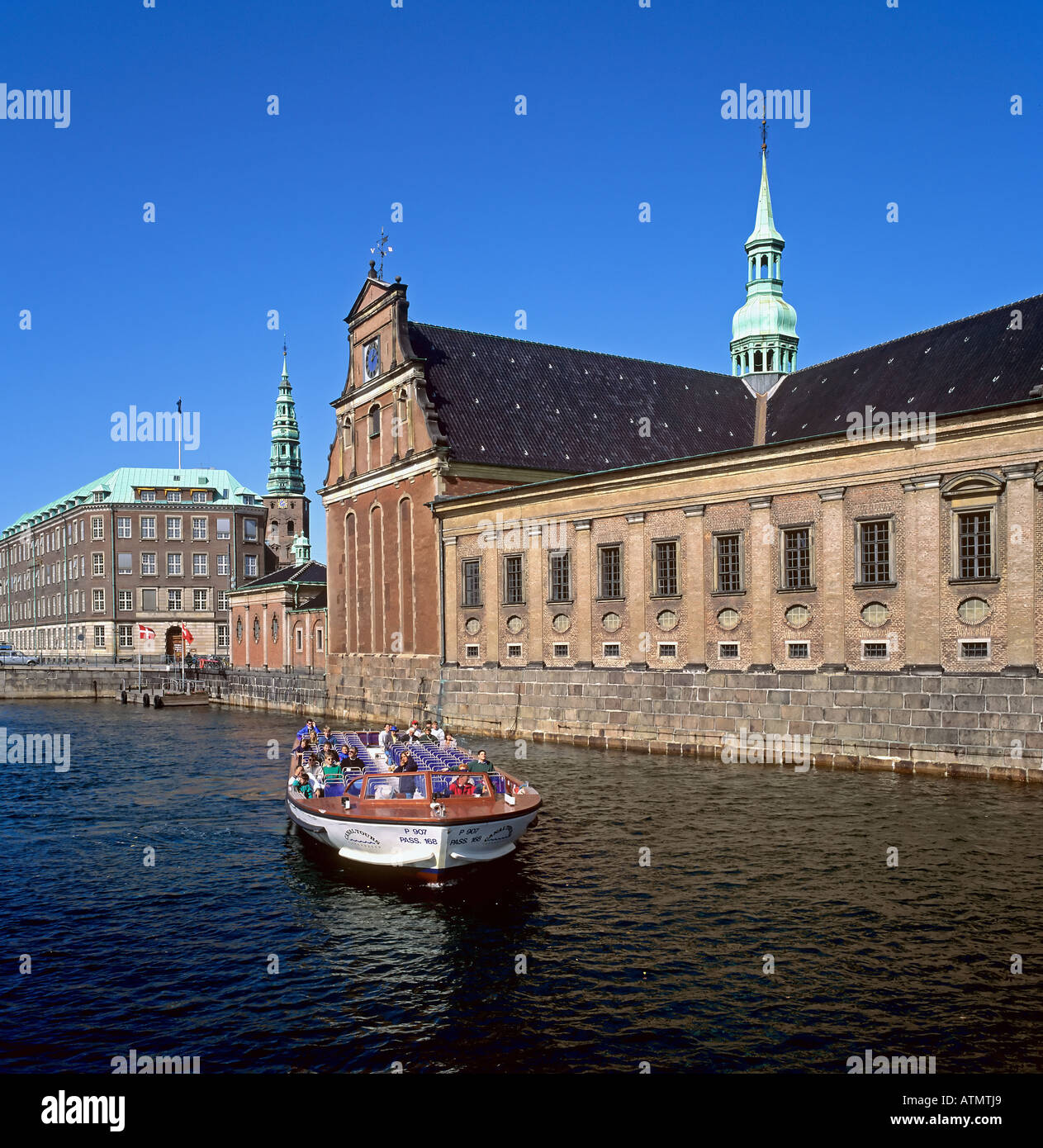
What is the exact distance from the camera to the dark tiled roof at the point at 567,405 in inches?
2532

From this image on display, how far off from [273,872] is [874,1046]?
1605 centimetres

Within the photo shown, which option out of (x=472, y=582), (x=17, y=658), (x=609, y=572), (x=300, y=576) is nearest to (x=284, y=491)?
(x=17, y=658)

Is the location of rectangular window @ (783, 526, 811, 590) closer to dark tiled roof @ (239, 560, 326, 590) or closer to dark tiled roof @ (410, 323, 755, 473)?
dark tiled roof @ (410, 323, 755, 473)

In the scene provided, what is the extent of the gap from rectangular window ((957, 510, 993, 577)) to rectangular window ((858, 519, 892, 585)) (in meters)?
2.74

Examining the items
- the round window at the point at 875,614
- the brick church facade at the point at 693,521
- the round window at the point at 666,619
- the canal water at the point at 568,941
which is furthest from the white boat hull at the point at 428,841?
the round window at the point at 666,619

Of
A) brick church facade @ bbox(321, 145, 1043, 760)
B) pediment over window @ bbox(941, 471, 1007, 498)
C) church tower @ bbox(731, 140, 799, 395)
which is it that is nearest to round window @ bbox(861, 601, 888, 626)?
brick church facade @ bbox(321, 145, 1043, 760)

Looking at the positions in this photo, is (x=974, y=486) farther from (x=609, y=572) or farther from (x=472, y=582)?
(x=472, y=582)

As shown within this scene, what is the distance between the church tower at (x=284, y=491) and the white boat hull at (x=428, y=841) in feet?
382

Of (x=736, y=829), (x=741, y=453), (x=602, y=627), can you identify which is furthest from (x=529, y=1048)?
(x=602, y=627)

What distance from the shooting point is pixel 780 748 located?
4053 centimetres

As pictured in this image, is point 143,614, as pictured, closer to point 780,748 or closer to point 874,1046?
point 780,748

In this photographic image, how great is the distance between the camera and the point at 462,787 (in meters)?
25.8

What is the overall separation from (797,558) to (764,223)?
45068mm

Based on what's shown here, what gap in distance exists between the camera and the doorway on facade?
129m
